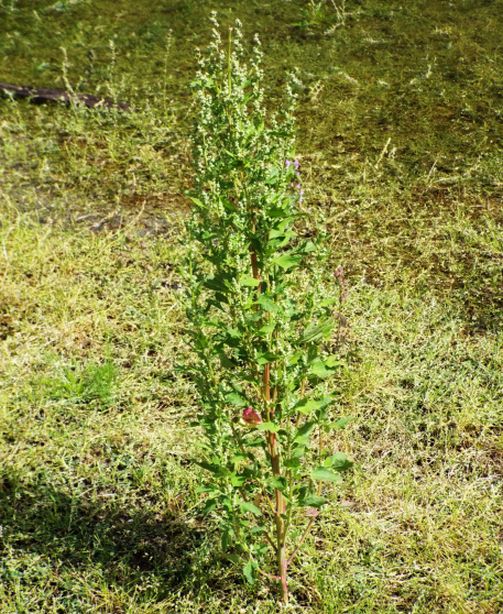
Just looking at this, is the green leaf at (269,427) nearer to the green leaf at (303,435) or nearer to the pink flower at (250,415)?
the green leaf at (303,435)

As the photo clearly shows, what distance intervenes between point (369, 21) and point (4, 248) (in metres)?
3.91

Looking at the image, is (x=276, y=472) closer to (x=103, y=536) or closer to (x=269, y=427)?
(x=269, y=427)

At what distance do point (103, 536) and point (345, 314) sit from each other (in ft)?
4.92

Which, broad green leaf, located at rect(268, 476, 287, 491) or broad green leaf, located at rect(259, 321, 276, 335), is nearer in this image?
broad green leaf, located at rect(259, 321, 276, 335)

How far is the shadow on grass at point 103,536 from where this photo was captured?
2.47 m

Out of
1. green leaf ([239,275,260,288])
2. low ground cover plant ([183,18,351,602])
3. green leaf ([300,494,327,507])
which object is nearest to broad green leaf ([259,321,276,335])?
low ground cover plant ([183,18,351,602])

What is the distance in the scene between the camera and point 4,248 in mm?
3711

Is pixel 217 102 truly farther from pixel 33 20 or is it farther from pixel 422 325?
pixel 33 20

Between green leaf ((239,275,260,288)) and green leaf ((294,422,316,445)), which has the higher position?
green leaf ((239,275,260,288))

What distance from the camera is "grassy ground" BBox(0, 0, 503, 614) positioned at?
2.46 m

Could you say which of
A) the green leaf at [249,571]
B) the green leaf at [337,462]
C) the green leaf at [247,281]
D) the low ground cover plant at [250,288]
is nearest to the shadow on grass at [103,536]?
the green leaf at [249,571]

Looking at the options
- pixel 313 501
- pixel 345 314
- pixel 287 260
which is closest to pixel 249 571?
pixel 313 501

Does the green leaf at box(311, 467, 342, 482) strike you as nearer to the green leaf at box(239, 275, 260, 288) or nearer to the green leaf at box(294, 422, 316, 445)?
the green leaf at box(294, 422, 316, 445)

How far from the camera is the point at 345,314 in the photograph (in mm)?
3463
